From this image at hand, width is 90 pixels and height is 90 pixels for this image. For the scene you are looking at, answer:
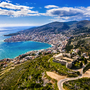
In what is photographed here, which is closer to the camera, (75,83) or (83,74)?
(75,83)

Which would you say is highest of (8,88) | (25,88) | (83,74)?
(83,74)

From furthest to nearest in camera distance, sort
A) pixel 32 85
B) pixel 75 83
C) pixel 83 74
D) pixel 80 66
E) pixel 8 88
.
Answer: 1. pixel 80 66
2. pixel 8 88
3. pixel 83 74
4. pixel 32 85
5. pixel 75 83

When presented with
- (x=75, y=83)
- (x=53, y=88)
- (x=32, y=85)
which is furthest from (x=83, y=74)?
(x=32, y=85)

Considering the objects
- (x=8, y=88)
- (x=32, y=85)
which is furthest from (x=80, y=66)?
(x=8, y=88)

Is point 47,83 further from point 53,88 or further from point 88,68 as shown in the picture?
point 88,68

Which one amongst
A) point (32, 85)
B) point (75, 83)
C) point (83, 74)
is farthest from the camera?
point (83, 74)

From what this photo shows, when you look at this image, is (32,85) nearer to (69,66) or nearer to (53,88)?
(53,88)

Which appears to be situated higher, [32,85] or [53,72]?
[53,72]
